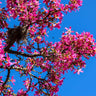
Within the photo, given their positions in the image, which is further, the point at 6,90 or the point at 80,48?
the point at 6,90

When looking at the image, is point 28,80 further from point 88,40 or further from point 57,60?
point 88,40

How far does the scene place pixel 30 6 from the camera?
25.2 feet

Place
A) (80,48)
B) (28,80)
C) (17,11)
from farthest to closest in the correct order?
1. (28,80)
2. (80,48)
3. (17,11)

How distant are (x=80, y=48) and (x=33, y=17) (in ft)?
8.26

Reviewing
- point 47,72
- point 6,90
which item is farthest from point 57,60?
point 6,90

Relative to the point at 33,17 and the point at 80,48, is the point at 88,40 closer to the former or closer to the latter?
the point at 80,48

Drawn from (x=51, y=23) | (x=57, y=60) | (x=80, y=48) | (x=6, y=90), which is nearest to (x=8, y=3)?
(x=51, y=23)

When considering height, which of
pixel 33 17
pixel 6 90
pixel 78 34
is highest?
pixel 78 34

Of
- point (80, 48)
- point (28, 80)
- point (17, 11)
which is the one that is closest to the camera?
point (17, 11)

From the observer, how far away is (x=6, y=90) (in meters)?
9.81

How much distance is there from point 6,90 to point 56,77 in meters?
2.62

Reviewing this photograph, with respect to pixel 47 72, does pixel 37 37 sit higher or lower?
higher

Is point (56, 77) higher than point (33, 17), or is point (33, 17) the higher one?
point (33, 17)

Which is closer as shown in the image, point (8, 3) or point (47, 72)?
point (8, 3)
